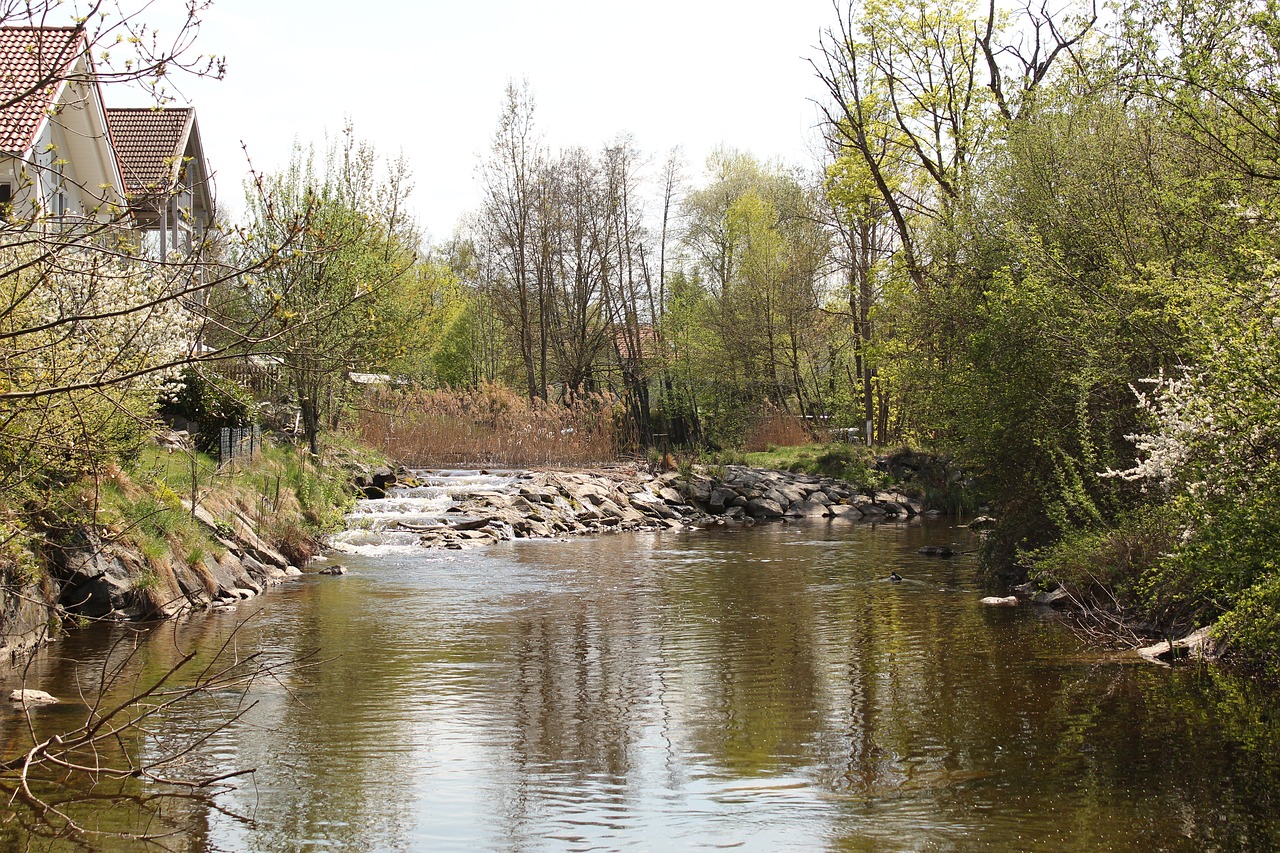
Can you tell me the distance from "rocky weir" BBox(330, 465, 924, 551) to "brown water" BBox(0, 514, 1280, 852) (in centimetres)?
686

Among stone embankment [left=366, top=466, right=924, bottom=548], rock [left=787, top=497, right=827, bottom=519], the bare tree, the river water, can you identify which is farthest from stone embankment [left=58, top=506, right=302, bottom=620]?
rock [left=787, top=497, right=827, bottom=519]

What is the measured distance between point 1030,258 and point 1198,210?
7.41ft

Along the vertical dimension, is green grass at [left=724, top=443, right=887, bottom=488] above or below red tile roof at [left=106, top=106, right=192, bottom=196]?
below

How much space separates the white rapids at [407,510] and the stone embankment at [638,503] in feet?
0.70

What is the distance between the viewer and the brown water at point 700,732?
5.81 metres

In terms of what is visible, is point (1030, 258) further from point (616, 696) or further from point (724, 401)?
point (724, 401)

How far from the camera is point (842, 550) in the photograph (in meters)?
19.8

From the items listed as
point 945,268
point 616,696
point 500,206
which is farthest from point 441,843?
point 500,206

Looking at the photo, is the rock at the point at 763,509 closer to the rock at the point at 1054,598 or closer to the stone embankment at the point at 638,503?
the stone embankment at the point at 638,503

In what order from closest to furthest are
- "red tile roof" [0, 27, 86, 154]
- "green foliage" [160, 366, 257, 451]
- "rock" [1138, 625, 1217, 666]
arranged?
→ "red tile roof" [0, 27, 86, 154], "rock" [1138, 625, 1217, 666], "green foliage" [160, 366, 257, 451]

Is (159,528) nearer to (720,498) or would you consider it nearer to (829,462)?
(720,498)

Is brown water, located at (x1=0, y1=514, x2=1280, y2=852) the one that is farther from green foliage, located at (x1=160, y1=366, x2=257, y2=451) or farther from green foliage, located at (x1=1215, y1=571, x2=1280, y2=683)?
green foliage, located at (x1=160, y1=366, x2=257, y2=451)

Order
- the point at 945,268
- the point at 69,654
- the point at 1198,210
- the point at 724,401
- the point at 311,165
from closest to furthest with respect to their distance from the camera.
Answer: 1. the point at 69,654
2. the point at 1198,210
3. the point at 945,268
4. the point at 311,165
5. the point at 724,401

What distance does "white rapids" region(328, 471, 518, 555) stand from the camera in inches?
755
